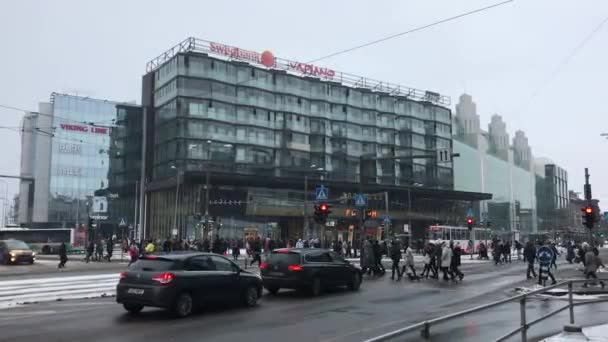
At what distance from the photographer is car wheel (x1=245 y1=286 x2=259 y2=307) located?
1488cm

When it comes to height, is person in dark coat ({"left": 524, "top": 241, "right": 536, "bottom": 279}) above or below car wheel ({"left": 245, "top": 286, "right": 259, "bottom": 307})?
above

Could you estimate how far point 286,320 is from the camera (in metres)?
12.8

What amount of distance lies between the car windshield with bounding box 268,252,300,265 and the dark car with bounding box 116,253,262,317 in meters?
3.40

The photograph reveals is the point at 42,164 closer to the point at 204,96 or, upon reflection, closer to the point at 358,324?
the point at 204,96

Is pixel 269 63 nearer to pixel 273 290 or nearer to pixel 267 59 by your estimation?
pixel 267 59

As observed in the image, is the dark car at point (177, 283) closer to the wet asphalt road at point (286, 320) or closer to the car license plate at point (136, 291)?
the car license plate at point (136, 291)

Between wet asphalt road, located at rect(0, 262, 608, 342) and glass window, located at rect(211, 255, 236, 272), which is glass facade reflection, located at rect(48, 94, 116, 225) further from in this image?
glass window, located at rect(211, 255, 236, 272)

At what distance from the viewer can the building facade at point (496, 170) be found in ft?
355

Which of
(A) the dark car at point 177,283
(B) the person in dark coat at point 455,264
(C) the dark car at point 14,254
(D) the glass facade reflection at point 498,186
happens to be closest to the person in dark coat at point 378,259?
(B) the person in dark coat at point 455,264

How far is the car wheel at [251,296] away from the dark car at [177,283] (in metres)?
0.35

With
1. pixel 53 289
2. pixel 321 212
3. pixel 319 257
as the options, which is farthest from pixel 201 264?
pixel 321 212

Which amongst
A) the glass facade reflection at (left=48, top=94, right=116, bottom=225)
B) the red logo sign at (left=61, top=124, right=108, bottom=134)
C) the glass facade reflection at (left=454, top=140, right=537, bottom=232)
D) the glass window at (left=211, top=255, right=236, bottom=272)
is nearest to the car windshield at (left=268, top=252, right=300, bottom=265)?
the glass window at (left=211, top=255, right=236, bottom=272)

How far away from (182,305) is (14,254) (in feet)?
91.9

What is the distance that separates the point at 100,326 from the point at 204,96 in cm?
6002
